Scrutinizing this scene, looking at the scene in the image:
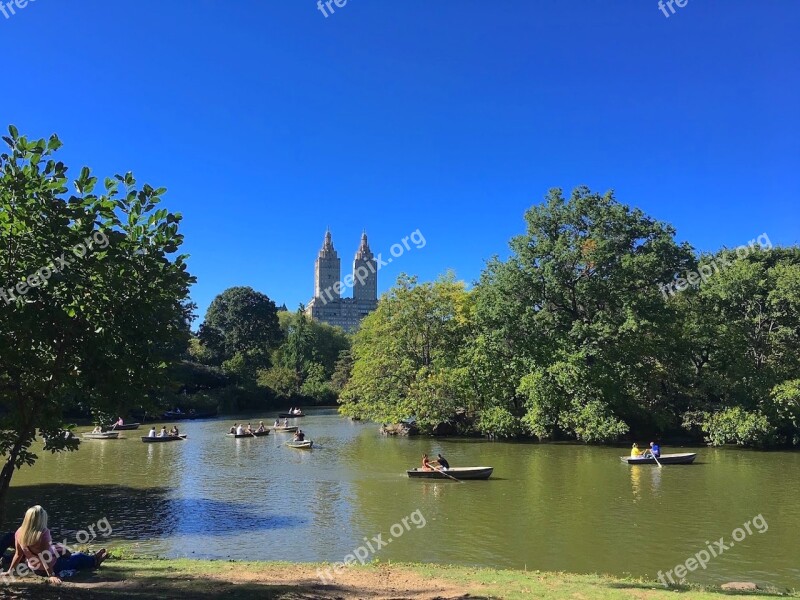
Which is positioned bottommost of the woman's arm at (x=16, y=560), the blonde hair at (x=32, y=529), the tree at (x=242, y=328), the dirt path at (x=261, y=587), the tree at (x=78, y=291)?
the dirt path at (x=261, y=587)

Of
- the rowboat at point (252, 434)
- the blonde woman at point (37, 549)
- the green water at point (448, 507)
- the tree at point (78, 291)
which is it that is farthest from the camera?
the rowboat at point (252, 434)

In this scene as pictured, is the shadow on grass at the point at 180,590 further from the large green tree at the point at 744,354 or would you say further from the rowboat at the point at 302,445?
the large green tree at the point at 744,354

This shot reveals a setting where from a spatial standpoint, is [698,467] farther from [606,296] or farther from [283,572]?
[283,572]

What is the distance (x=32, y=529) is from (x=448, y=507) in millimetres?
12709

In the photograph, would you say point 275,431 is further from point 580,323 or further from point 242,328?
point 242,328

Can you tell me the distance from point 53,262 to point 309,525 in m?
12.2

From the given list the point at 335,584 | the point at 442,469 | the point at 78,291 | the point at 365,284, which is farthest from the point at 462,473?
the point at 365,284

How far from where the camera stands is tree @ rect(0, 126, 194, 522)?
22.6ft

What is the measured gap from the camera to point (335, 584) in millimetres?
9500

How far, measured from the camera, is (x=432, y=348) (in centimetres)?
4303

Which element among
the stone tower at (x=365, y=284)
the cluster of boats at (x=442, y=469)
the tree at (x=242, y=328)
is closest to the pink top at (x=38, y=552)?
the cluster of boats at (x=442, y=469)

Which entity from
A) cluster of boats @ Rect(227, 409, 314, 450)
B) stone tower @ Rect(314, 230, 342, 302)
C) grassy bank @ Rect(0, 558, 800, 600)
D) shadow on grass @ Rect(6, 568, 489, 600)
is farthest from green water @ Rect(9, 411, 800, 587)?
stone tower @ Rect(314, 230, 342, 302)

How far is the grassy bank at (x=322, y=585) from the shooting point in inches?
316

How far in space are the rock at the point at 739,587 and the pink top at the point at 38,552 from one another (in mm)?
11382
